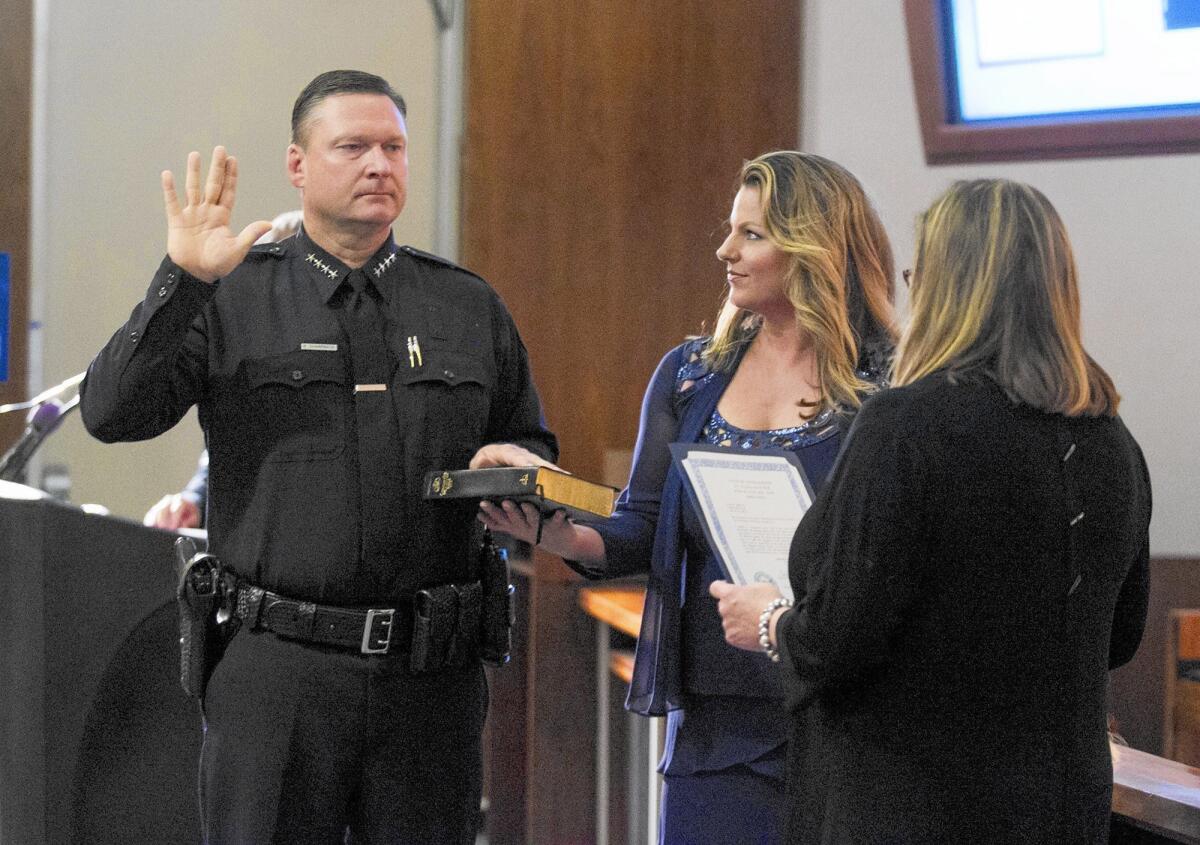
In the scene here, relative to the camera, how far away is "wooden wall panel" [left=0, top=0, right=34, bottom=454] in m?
3.89

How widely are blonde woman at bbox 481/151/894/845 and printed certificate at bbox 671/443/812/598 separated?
0.46 ft

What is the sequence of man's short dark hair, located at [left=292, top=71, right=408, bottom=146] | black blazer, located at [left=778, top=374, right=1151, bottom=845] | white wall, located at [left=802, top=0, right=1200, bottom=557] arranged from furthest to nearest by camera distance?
1. white wall, located at [left=802, top=0, right=1200, bottom=557]
2. man's short dark hair, located at [left=292, top=71, right=408, bottom=146]
3. black blazer, located at [left=778, top=374, right=1151, bottom=845]

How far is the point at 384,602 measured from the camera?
1918 mm

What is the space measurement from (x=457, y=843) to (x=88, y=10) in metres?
3.03

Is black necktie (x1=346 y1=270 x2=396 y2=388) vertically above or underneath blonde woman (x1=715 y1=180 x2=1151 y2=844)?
above

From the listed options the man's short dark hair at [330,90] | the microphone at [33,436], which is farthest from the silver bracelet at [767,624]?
the microphone at [33,436]

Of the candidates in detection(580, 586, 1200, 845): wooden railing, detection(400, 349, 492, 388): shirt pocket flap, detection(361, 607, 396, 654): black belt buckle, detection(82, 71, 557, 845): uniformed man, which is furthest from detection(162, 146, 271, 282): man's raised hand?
detection(580, 586, 1200, 845): wooden railing

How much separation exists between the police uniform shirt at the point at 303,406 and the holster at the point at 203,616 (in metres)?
0.04

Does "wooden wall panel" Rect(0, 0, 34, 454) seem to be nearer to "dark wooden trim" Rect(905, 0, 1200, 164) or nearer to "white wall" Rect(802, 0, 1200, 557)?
"dark wooden trim" Rect(905, 0, 1200, 164)

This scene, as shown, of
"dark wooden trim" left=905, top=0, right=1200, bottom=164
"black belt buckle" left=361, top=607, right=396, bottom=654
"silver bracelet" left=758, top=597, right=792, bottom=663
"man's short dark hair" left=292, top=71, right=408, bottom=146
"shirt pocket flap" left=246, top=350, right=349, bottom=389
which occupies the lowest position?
"black belt buckle" left=361, top=607, right=396, bottom=654

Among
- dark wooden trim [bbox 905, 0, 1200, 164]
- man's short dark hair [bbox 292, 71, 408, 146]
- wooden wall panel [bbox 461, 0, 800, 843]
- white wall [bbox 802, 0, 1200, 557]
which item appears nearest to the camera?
man's short dark hair [bbox 292, 71, 408, 146]

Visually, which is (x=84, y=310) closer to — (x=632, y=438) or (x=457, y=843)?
(x=632, y=438)

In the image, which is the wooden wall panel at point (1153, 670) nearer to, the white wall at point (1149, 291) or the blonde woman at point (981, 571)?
the white wall at point (1149, 291)

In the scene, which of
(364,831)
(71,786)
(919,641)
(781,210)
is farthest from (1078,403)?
(71,786)
